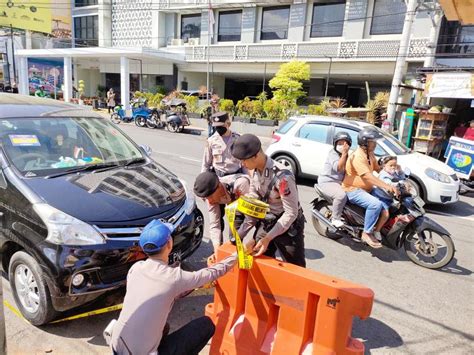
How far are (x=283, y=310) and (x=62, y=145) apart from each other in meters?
2.82

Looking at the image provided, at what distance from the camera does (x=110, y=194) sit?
329cm

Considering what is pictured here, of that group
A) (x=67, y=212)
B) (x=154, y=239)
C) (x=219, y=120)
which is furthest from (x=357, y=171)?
(x=67, y=212)

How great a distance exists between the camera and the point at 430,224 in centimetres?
444

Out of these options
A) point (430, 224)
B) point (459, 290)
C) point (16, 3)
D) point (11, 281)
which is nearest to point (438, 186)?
point (430, 224)

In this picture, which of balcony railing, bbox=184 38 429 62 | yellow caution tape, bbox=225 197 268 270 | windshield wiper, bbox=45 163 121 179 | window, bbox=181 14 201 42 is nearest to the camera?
yellow caution tape, bbox=225 197 268 270

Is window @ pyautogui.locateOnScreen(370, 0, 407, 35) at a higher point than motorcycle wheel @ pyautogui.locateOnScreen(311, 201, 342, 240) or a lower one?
higher

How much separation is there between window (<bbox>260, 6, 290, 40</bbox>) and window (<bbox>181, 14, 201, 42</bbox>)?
557 centimetres

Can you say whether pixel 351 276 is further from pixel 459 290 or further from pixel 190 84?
pixel 190 84

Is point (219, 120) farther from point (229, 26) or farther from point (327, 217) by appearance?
point (229, 26)

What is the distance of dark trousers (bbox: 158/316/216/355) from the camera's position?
2.29 m

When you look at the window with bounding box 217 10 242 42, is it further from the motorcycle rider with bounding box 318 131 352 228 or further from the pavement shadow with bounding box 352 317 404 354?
the pavement shadow with bounding box 352 317 404 354

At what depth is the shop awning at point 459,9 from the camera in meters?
4.27

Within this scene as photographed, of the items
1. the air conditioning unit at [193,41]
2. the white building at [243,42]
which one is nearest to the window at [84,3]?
the white building at [243,42]

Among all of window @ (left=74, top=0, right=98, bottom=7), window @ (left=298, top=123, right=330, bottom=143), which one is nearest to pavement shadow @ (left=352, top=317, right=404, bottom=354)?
window @ (left=298, top=123, right=330, bottom=143)
